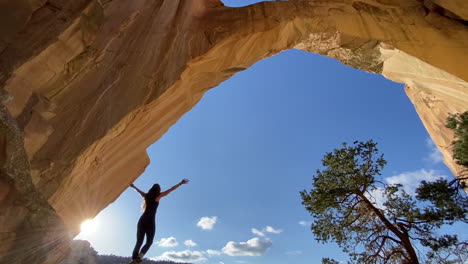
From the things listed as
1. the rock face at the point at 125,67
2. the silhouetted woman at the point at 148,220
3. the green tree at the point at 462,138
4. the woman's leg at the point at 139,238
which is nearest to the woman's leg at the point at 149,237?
the silhouetted woman at the point at 148,220

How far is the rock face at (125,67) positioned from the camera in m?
4.24

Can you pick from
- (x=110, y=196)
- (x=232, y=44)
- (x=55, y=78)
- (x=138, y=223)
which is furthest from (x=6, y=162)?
(x=232, y=44)

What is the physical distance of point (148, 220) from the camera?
765 cm

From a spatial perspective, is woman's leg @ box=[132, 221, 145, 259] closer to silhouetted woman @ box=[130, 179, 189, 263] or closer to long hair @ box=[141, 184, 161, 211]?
silhouetted woman @ box=[130, 179, 189, 263]

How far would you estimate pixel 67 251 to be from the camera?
3539mm

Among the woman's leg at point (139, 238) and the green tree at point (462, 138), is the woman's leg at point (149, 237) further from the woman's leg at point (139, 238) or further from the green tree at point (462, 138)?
the green tree at point (462, 138)

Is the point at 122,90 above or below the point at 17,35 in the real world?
above

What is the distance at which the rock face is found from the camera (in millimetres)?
4238

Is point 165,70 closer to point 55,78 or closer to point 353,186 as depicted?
point 55,78

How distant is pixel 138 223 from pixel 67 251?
4240mm

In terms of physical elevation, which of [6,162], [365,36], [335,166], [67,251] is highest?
[365,36]

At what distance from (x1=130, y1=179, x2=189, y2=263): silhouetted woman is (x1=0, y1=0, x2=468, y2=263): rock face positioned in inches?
58.1

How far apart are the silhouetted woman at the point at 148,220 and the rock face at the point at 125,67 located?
4.85ft

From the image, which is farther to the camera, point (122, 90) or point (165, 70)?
point (165, 70)
